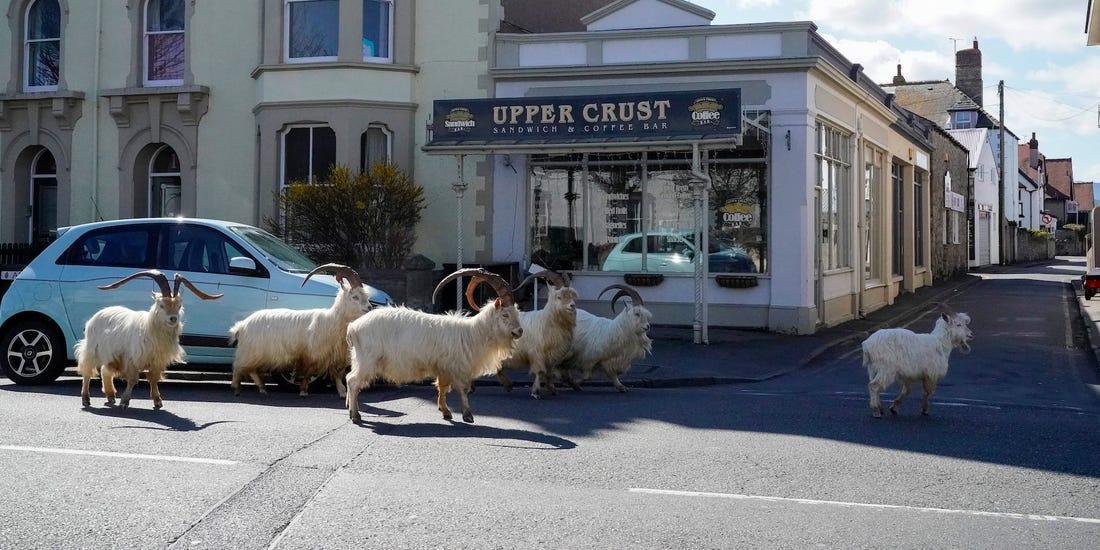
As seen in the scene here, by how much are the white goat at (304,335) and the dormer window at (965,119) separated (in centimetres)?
5447

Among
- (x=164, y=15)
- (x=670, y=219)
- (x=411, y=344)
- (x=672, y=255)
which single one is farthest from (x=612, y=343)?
(x=164, y=15)

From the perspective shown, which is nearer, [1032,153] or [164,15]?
[164,15]

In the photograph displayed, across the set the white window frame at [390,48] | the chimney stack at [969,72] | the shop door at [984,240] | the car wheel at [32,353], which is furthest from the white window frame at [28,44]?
the chimney stack at [969,72]

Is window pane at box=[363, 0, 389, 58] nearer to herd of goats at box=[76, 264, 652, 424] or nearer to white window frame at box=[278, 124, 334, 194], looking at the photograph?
white window frame at box=[278, 124, 334, 194]

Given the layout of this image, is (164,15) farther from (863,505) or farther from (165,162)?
(863,505)

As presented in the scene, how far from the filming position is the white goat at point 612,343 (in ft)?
37.6

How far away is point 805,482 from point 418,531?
278 cm

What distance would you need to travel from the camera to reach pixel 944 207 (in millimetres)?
36938

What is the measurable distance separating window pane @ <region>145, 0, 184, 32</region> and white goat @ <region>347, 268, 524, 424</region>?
46.1ft

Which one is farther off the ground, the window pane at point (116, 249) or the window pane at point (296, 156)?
the window pane at point (296, 156)

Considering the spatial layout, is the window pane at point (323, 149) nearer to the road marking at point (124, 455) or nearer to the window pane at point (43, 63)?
the window pane at point (43, 63)

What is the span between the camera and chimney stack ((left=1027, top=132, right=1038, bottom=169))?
281 feet

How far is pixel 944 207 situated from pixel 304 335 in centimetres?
3137

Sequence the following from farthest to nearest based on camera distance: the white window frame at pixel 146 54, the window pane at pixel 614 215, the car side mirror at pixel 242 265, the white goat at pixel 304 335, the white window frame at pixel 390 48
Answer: the white window frame at pixel 146 54, the white window frame at pixel 390 48, the window pane at pixel 614 215, the car side mirror at pixel 242 265, the white goat at pixel 304 335
